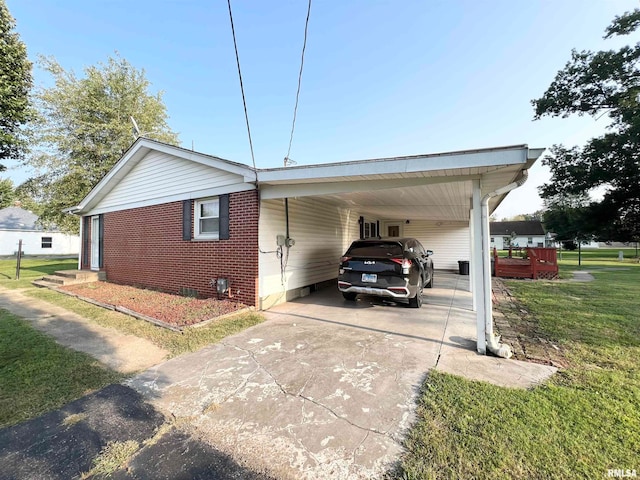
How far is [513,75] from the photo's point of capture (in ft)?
25.1

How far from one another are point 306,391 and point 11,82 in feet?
49.7

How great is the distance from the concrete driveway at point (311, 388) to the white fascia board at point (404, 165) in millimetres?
2652

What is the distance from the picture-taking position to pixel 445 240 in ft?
48.7

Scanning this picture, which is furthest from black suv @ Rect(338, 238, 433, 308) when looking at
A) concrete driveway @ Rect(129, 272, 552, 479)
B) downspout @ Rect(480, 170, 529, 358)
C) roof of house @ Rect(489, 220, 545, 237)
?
roof of house @ Rect(489, 220, 545, 237)

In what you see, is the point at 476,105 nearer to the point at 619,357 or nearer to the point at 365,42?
the point at 365,42

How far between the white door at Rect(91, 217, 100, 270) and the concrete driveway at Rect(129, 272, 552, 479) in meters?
9.83

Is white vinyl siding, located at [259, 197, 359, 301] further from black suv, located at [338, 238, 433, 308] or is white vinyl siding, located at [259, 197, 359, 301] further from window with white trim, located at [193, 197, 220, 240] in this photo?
black suv, located at [338, 238, 433, 308]

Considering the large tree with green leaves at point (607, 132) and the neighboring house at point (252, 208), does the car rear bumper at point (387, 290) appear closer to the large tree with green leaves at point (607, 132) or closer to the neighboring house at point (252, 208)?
the neighboring house at point (252, 208)

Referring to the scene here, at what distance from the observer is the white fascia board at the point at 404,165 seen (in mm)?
3574

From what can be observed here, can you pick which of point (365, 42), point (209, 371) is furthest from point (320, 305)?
point (365, 42)

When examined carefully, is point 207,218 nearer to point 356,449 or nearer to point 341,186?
point 341,186

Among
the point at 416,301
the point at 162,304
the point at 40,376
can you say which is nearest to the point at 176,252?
the point at 162,304

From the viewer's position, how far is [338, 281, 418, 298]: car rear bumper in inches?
233

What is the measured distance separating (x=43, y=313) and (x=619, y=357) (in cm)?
1054
